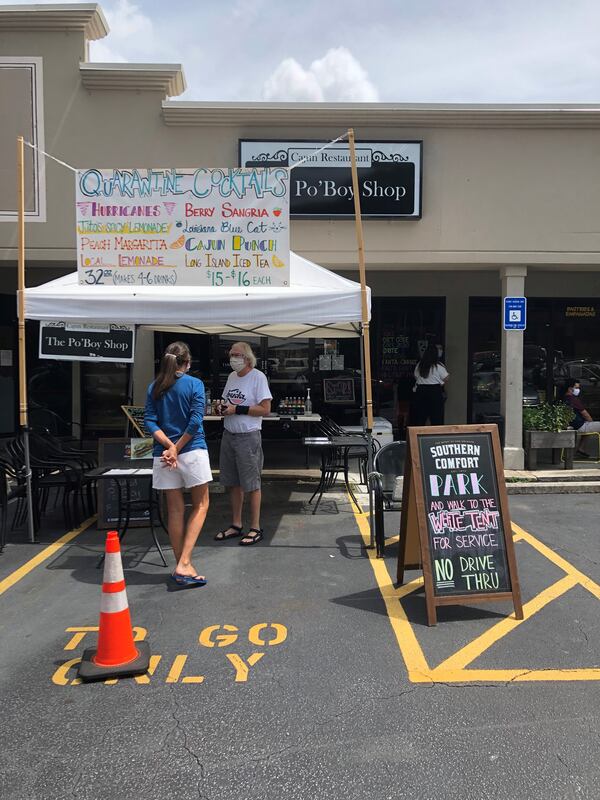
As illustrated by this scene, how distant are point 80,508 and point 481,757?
5.55 meters

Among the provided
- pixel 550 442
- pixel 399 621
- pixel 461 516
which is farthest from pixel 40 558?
Result: pixel 550 442

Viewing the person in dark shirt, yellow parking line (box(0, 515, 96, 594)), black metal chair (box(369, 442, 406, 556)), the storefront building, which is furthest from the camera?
the person in dark shirt

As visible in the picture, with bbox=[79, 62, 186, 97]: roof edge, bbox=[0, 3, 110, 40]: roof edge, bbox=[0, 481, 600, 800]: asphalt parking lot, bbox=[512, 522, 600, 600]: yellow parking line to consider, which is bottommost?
bbox=[0, 481, 600, 800]: asphalt parking lot

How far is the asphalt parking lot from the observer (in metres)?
2.55

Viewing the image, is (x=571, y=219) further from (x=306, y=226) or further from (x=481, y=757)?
(x=481, y=757)

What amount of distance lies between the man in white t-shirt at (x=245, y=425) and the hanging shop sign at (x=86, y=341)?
2.41m

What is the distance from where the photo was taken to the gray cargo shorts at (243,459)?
5.54m

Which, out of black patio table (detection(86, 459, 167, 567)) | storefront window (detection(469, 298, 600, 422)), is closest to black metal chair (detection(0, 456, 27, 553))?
black patio table (detection(86, 459, 167, 567))

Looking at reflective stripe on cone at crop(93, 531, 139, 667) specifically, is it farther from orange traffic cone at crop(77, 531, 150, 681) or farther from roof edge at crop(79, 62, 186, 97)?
roof edge at crop(79, 62, 186, 97)

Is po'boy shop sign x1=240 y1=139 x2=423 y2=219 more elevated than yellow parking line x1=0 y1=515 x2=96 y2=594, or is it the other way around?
po'boy shop sign x1=240 y1=139 x2=423 y2=219

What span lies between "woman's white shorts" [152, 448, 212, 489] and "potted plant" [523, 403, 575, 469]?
5.65 meters

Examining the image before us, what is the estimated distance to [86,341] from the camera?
288 inches

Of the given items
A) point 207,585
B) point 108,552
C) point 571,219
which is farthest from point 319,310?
point 571,219

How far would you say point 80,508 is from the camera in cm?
703
